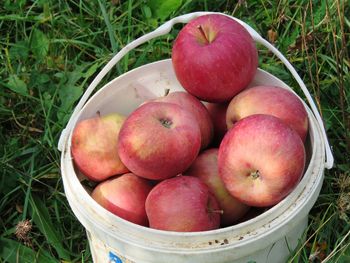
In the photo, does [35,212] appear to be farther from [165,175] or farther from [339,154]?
[339,154]

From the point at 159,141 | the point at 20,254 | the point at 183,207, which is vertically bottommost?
the point at 20,254

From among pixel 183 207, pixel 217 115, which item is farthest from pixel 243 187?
pixel 217 115

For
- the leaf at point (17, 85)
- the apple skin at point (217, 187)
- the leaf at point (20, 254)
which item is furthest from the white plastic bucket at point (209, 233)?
the leaf at point (17, 85)

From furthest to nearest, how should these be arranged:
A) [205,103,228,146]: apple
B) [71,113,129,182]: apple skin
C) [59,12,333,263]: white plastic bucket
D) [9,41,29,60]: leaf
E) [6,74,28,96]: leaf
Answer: [9,41,29,60]: leaf < [6,74,28,96]: leaf < [205,103,228,146]: apple < [71,113,129,182]: apple skin < [59,12,333,263]: white plastic bucket

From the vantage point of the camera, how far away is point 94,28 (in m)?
2.59

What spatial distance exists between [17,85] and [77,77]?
0.23 metres

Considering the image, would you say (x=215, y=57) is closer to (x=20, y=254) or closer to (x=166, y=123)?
(x=166, y=123)

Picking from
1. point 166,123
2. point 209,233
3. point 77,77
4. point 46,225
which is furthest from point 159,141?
point 77,77

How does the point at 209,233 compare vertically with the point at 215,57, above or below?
below

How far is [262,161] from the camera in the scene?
5.00 feet

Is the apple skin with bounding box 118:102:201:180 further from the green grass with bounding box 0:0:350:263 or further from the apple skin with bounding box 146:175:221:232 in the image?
the green grass with bounding box 0:0:350:263

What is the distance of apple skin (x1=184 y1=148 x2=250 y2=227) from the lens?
1.68 meters

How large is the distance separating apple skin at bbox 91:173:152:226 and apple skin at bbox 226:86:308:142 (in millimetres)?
343

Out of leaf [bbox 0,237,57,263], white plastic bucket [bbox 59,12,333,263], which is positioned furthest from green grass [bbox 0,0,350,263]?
white plastic bucket [bbox 59,12,333,263]
